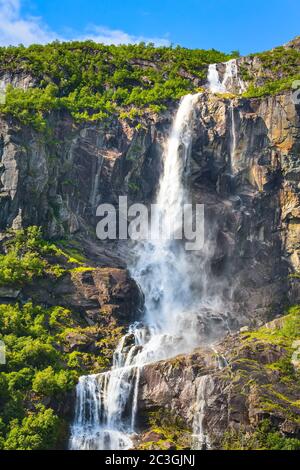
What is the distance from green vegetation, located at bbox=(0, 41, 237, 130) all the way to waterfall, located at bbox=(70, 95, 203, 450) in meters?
5.38

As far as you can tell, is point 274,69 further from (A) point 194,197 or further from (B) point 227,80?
(A) point 194,197

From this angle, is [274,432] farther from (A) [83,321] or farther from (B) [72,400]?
(A) [83,321]

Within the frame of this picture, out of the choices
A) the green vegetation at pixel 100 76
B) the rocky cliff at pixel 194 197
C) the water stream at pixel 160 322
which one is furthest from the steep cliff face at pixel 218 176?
the green vegetation at pixel 100 76

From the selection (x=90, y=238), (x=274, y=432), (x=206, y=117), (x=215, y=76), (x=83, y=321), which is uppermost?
(x=215, y=76)

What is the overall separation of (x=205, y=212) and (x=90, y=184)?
37.9 ft

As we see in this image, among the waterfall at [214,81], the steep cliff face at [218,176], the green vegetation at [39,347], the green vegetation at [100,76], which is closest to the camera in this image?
the green vegetation at [39,347]

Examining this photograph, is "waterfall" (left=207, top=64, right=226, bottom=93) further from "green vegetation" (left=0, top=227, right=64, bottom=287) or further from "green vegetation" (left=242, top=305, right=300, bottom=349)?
"green vegetation" (left=242, top=305, right=300, bottom=349)

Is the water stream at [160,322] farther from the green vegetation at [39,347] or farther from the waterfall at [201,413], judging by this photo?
the green vegetation at [39,347]

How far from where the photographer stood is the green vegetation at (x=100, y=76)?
240ft

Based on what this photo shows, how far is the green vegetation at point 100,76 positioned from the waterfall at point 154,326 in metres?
5.38

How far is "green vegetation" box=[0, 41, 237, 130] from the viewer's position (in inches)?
2876

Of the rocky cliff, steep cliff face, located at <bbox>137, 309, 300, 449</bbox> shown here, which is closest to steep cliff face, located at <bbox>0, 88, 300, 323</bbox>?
the rocky cliff

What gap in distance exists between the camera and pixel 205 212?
6869 cm

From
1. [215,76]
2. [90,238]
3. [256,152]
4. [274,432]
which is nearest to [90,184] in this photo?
[90,238]
